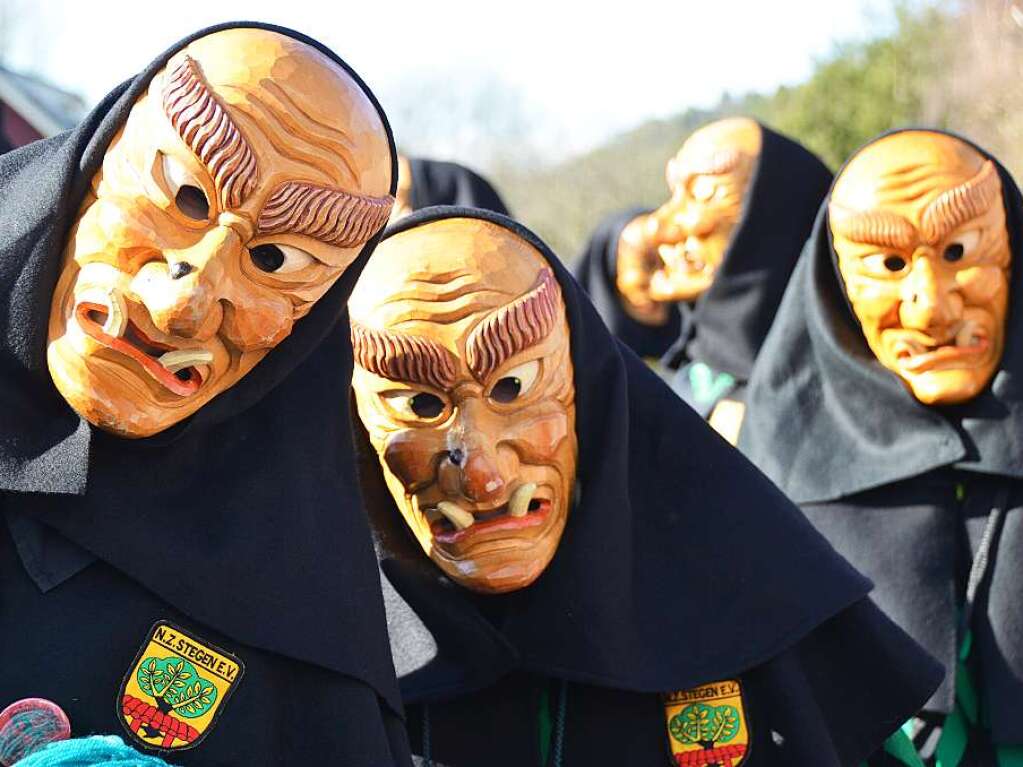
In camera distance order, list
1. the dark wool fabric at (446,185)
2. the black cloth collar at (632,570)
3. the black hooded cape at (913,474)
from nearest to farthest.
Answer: the black cloth collar at (632,570)
the black hooded cape at (913,474)
the dark wool fabric at (446,185)

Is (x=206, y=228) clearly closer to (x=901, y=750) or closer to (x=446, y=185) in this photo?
(x=901, y=750)

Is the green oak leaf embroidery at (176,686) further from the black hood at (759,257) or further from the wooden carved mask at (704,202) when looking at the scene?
the wooden carved mask at (704,202)

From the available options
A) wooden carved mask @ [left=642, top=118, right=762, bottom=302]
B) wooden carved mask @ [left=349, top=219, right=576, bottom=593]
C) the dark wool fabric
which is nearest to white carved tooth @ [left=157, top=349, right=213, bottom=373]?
wooden carved mask @ [left=349, top=219, right=576, bottom=593]

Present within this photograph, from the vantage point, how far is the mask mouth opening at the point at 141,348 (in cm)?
267

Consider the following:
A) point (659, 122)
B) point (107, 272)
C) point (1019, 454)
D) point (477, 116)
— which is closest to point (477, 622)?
point (107, 272)

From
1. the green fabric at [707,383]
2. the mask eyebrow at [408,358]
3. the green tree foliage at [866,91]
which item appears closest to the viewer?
the mask eyebrow at [408,358]

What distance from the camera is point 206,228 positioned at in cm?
277

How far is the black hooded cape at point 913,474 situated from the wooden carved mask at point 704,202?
181 cm

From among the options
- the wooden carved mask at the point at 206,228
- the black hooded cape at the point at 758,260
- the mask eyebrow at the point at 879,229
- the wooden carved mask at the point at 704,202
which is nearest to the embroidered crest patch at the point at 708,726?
the wooden carved mask at the point at 206,228

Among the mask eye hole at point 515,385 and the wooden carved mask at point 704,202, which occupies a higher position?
the mask eye hole at point 515,385

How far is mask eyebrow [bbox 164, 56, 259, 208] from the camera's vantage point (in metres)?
2.73

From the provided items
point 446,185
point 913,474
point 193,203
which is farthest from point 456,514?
point 446,185

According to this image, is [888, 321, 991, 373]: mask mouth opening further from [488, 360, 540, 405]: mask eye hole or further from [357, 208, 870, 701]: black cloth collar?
[488, 360, 540, 405]: mask eye hole

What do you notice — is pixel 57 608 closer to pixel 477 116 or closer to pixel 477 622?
pixel 477 622
